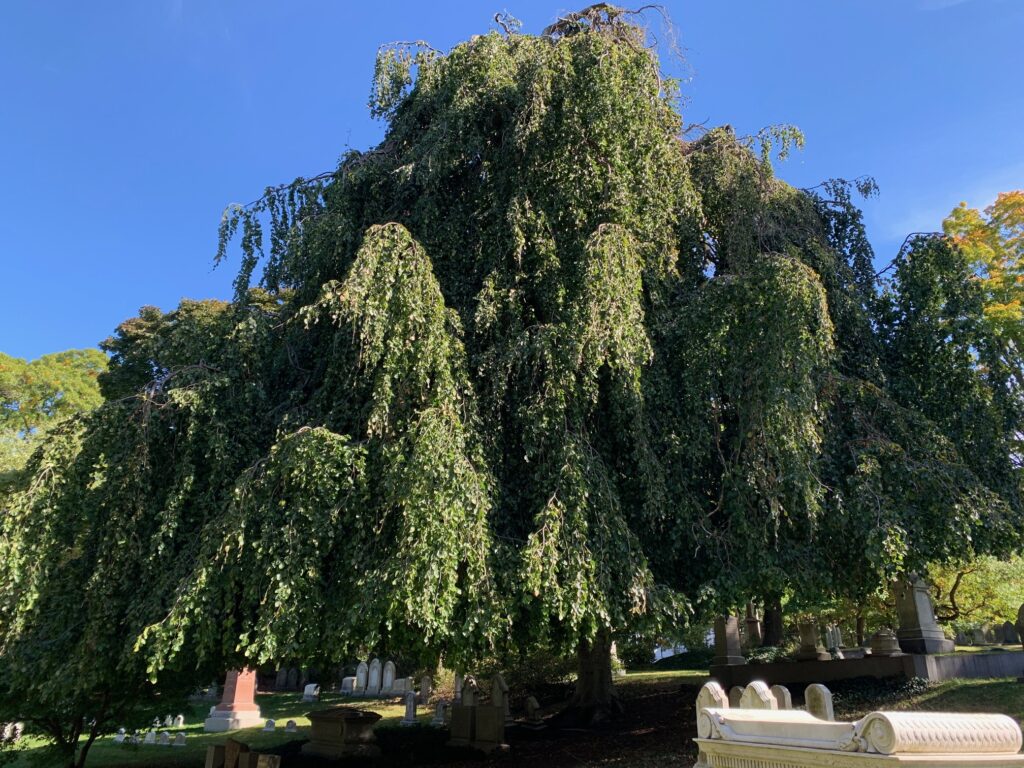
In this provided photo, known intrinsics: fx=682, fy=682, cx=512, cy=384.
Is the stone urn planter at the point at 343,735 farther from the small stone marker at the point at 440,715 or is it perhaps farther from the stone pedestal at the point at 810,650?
the stone pedestal at the point at 810,650

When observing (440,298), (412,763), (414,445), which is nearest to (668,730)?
(412,763)

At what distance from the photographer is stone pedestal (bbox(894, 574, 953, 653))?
42.1 feet

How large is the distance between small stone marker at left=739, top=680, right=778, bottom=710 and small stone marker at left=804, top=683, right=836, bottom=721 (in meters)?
0.56

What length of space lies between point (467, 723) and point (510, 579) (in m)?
6.10

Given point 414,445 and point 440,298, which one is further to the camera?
point 440,298

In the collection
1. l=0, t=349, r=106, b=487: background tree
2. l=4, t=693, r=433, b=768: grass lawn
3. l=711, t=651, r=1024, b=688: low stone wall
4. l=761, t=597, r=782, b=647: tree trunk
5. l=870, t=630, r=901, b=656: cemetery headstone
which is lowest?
l=4, t=693, r=433, b=768: grass lawn

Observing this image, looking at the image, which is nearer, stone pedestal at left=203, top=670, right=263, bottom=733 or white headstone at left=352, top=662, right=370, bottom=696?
stone pedestal at left=203, top=670, right=263, bottom=733

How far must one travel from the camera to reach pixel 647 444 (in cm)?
843

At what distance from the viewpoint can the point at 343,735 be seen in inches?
453

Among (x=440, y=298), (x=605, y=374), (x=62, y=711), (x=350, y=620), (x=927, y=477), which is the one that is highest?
(x=440, y=298)

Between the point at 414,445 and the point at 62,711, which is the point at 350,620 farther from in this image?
the point at 62,711

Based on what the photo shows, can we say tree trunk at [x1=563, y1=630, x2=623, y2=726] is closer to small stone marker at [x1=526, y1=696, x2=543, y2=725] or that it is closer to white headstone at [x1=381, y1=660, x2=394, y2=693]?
small stone marker at [x1=526, y1=696, x2=543, y2=725]

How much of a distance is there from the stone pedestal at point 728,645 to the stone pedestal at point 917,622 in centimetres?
328

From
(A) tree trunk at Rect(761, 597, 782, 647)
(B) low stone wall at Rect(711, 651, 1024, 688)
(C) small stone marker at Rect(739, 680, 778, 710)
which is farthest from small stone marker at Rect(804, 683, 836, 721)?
(A) tree trunk at Rect(761, 597, 782, 647)
